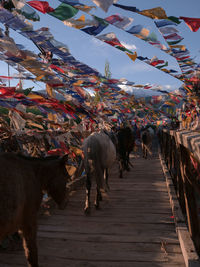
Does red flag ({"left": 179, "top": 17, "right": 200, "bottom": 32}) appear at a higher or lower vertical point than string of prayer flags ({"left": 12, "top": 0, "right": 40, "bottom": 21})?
lower

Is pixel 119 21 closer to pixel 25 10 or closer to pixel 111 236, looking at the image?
pixel 25 10

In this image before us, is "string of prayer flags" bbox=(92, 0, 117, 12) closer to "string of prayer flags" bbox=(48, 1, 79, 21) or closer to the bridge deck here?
"string of prayer flags" bbox=(48, 1, 79, 21)

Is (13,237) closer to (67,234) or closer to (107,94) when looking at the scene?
(67,234)

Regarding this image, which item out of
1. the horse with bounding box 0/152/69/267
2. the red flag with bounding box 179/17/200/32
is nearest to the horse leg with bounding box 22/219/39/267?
the horse with bounding box 0/152/69/267

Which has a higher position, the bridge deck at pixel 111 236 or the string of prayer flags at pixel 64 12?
the string of prayer flags at pixel 64 12

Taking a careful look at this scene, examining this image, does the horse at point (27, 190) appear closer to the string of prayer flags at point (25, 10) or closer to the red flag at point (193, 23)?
the string of prayer flags at point (25, 10)

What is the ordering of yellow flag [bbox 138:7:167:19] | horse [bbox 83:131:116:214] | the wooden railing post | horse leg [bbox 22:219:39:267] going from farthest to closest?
horse [bbox 83:131:116:214], the wooden railing post, yellow flag [bbox 138:7:167:19], horse leg [bbox 22:219:39:267]

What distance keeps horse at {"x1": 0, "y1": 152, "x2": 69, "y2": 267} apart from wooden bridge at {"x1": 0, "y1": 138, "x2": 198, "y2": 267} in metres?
0.72

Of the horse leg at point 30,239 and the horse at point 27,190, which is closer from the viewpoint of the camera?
the horse at point 27,190

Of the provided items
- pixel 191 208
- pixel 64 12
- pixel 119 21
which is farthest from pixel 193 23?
pixel 191 208

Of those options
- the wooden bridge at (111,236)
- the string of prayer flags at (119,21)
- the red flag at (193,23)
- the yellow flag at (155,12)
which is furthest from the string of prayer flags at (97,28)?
the wooden bridge at (111,236)

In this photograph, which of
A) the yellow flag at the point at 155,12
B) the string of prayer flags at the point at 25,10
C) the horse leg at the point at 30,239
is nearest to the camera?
the horse leg at the point at 30,239

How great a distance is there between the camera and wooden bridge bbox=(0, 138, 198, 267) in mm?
3150

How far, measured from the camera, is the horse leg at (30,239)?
2.55 metres
